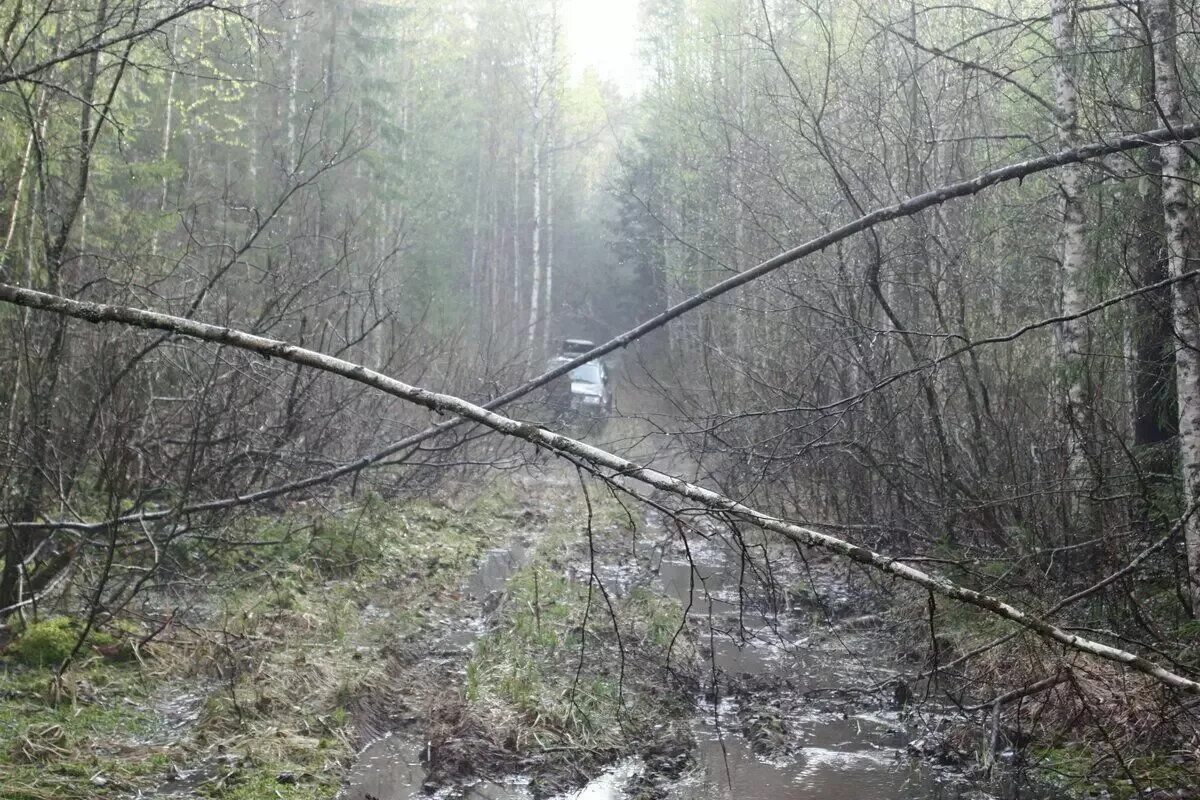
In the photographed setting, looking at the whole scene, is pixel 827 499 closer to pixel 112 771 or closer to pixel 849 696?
pixel 849 696

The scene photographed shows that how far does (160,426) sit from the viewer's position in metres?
7.55

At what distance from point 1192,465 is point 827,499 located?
15.8 ft

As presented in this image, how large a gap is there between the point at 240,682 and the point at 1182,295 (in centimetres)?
594

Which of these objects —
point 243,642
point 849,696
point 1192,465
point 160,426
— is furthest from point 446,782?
point 1192,465

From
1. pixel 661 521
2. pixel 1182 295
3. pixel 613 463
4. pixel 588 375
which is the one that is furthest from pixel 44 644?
pixel 588 375

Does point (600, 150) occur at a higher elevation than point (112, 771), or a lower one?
higher

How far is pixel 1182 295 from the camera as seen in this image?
557 centimetres

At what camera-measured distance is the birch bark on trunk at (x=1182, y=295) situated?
217 inches

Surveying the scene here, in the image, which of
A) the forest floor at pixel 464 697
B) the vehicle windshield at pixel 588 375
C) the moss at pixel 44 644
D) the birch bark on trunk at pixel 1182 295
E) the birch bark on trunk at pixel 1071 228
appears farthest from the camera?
the vehicle windshield at pixel 588 375

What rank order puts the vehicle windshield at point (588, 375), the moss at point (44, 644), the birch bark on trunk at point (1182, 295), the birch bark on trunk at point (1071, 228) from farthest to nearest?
the vehicle windshield at point (588, 375) < the birch bark on trunk at point (1071, 228) < the moss at point (44, 644) < the birch bark on trunk at point (1182, 295)

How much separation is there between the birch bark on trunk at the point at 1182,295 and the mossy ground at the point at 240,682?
4928 mm

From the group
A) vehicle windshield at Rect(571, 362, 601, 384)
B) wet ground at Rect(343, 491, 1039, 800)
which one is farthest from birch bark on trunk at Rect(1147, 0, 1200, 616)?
vehicle windshield at Rect(571, 362, 601, 384)

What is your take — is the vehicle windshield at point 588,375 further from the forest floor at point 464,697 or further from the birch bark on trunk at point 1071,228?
the birch bark on trunk at point 1071,228

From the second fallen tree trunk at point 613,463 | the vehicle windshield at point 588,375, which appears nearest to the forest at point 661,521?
the second fallen tree trunk at point 613,463
